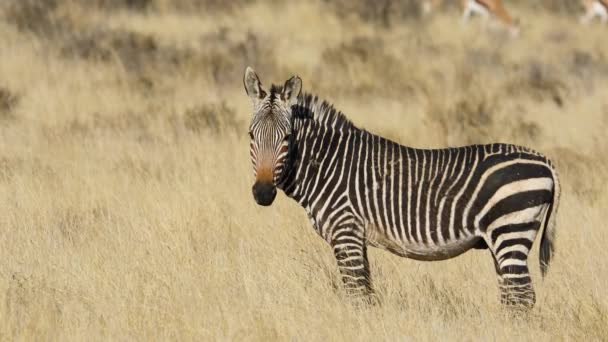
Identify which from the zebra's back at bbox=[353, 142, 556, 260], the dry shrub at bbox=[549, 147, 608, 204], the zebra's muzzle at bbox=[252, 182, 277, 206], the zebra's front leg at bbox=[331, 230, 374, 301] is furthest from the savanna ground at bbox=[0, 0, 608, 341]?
the zebra's muzzle at bbox=[252, 182, 277, 206]

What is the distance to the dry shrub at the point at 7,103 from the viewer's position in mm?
11492

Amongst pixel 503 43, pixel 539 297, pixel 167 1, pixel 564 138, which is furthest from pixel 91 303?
pixel 167 1

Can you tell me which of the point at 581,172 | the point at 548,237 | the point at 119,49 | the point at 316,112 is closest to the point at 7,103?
the point at 119,49

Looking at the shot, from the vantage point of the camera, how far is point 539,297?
6285mm

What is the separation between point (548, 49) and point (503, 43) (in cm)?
84

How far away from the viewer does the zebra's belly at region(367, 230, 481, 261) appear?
19.3 ft

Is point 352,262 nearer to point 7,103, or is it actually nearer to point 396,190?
point 396,190

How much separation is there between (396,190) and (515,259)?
78 centimetres

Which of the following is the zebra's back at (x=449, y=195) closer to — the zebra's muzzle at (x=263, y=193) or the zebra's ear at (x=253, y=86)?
the zebra's muzzle at (x=263, y=193)

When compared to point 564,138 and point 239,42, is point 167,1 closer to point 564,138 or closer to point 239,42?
point 239,42

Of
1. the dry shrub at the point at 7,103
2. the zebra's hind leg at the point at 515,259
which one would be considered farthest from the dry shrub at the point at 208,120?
the zebra's hind leg at the point at 515,259

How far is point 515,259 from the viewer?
5.66m

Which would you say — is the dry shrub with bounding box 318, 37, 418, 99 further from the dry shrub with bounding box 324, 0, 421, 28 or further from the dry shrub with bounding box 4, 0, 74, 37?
the dry shrub with bounding box 4, 0, 74, 37

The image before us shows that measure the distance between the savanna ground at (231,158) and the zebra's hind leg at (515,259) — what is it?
12cm
